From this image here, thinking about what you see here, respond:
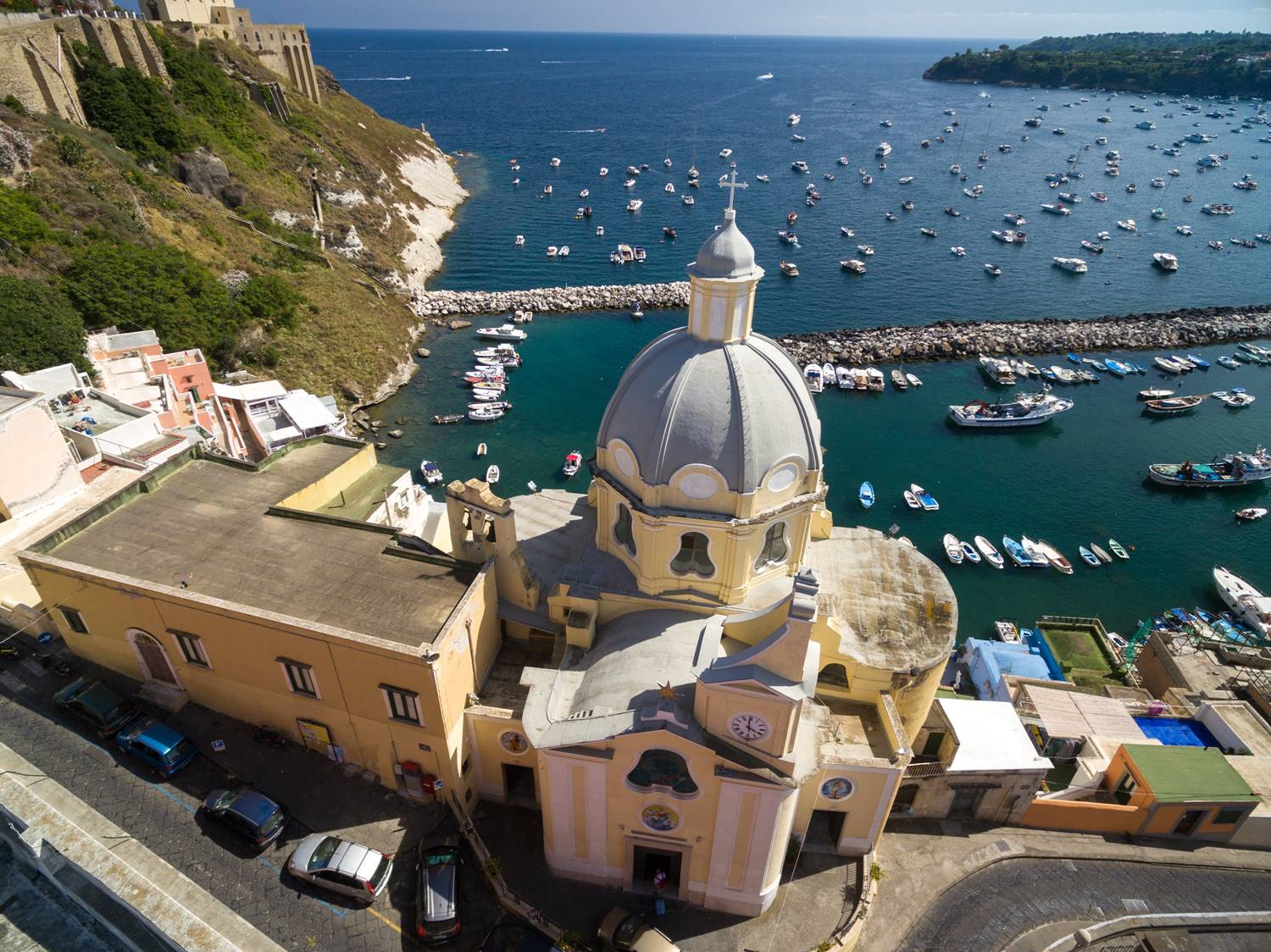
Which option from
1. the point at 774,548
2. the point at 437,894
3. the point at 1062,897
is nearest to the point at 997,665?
the point at 1062,897

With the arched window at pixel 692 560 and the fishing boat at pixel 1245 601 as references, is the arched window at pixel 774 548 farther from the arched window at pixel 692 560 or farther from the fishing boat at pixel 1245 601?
the fishing boat at pixel 1245 601

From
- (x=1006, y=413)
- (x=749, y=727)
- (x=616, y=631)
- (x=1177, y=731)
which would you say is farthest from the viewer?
(x=1006, y=413)

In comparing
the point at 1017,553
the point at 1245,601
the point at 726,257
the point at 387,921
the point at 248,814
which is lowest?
the point at 1017,553

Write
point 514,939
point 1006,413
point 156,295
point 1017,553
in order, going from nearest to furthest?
point 514,939 → point 1017,553 → point 156,295 → point 1006,413

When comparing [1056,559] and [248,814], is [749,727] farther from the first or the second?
[1056,559]

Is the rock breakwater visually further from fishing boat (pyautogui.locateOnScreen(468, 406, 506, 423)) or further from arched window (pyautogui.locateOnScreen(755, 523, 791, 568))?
arched window (pyautogui.locateOnScreen(755, 523, 791, 568))

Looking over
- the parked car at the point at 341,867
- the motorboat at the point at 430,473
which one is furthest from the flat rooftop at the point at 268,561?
the motorboat at the point at 430,473
